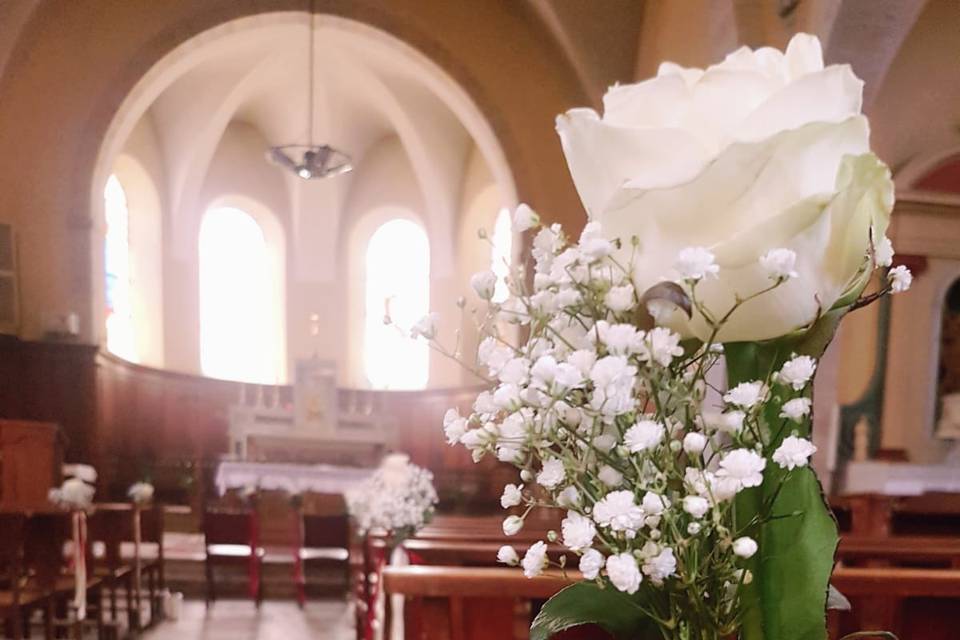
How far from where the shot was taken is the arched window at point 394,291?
40.3 feet

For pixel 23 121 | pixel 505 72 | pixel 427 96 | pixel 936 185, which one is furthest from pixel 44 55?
pixel 936 185

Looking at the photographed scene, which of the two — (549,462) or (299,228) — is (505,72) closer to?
(299,228)

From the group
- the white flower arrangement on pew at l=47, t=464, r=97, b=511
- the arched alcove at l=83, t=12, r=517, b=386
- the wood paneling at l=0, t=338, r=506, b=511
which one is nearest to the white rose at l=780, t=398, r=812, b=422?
the white flower arrangement on pew at l=47, t=464, r=97, b=511

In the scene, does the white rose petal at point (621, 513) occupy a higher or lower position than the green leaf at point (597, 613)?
higher

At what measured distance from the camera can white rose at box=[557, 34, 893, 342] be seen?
55 cm

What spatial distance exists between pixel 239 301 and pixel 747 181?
12242 millimetres

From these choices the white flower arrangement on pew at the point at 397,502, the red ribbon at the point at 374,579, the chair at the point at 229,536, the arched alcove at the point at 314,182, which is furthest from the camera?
the arched alcove at the point at 314,182

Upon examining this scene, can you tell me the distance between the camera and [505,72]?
24.4 ft

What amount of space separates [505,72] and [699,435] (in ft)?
24.1

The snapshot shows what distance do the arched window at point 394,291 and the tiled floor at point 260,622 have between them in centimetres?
564

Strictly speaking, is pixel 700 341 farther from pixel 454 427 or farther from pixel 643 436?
pixel 454 427

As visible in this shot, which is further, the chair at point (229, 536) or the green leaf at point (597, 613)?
the chair at point (229, 536)

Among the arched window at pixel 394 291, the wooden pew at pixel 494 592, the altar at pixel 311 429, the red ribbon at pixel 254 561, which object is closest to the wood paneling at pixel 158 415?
the altar at pixel 311 429

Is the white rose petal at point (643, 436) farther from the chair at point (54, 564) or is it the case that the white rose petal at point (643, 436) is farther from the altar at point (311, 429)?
the altar at point (311, 429)
